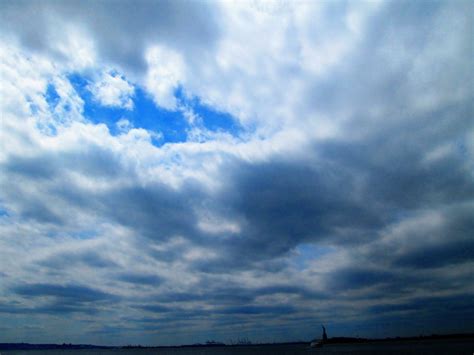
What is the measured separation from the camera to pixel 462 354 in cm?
13050

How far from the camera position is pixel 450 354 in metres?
133

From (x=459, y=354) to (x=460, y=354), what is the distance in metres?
0.47

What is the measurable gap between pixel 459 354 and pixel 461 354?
936mm

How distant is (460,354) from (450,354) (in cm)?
393

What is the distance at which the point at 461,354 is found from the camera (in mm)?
130375

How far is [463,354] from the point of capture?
428ft

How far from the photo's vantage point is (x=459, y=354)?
427 ft

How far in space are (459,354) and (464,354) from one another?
2017 mm

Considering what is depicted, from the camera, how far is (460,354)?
130250 mm

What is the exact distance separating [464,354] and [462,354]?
67 cm

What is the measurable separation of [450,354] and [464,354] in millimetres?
4736

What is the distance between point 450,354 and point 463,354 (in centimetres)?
444

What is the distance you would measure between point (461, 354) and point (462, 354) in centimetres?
47
